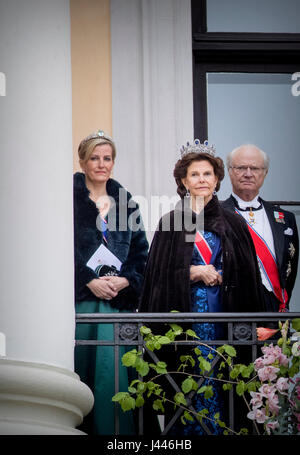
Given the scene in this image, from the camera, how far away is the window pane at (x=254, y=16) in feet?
34.6

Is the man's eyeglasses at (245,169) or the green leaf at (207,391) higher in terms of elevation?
the man's eyeglasses at (245,169)

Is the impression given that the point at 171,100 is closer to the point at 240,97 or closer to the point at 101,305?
the point at 240,97

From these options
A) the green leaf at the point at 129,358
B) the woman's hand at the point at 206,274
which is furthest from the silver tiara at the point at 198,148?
the green leaf at the point at 129,358

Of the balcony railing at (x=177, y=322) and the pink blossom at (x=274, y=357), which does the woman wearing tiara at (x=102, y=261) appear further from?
the pink blossom at (x=274, y=357)

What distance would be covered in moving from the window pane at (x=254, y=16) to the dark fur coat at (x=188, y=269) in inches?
64.7

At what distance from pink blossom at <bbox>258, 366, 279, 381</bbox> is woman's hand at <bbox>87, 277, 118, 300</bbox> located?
4.99ft

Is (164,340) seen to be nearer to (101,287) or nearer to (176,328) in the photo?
(176,328)

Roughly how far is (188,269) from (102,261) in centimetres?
58

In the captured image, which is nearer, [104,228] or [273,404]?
[273,404]

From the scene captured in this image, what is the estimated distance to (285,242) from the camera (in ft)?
32.2

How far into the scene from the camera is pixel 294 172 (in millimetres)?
10219

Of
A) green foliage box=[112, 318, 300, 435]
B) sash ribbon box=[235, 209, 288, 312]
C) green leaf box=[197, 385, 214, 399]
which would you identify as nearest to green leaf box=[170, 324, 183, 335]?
green foliage box=[112, 318, 300, 435]

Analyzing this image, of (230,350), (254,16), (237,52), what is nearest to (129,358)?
(230,350)

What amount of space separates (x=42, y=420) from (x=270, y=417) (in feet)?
4.46
